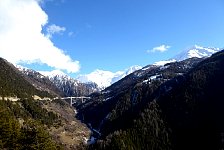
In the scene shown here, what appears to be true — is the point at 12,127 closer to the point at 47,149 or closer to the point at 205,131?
the point at 47,149

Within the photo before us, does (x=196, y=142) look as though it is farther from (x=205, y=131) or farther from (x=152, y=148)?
(x=152, y=148)

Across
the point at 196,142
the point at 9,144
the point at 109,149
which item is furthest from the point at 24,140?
the point at 196,142

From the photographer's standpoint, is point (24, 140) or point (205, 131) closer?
point (24, 140)

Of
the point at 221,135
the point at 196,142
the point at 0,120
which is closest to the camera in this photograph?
the point at 0,120

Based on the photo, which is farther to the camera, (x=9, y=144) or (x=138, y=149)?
(x=138, y=149)

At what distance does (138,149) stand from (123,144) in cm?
829

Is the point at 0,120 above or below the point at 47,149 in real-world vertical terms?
above

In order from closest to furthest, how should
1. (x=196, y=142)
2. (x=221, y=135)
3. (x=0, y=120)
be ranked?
(x=0, y=120), (x=221, y=135), (x=196, y=142)

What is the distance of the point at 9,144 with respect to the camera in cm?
5266

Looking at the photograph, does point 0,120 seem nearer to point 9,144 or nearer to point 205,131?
point 9,144

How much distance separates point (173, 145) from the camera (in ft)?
656

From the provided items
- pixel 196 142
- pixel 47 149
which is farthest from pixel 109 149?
pixel 47 149

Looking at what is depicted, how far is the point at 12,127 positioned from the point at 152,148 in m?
152

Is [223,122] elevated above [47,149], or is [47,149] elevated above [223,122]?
[223,122]
